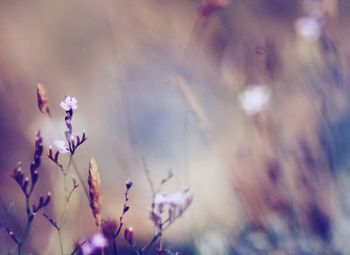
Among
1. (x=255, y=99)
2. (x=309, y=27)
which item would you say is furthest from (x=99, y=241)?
(x=309, y=27)

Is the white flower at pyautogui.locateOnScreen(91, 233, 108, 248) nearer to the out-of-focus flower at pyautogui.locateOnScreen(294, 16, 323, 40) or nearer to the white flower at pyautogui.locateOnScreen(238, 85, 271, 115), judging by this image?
the white flower at pyautogui.locateOnScreen(238, 85, 271, 115)

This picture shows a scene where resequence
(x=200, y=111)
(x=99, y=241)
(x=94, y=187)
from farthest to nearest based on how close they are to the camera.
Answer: (x=200, y=111) < (x=99, y=241) < (x=94, y=187)

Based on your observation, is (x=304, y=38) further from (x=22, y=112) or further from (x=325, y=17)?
(x=22, y=112)

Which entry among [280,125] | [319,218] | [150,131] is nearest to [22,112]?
[150,131]

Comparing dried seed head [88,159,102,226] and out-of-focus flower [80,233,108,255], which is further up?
dried seed head [88,159,102,226]

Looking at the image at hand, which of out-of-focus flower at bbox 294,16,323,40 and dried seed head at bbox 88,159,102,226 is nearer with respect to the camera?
dried seed head at bbox 88,159,102,226

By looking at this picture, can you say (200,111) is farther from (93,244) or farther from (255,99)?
(93,244)

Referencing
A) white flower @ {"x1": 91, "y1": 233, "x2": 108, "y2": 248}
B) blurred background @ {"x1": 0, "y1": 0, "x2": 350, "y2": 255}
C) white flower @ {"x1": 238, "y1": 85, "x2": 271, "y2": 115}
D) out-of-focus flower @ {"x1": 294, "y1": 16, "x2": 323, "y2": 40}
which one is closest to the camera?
white flower @ {"x1": 91, "y1": 233, "x2": 108, "y2": 248}

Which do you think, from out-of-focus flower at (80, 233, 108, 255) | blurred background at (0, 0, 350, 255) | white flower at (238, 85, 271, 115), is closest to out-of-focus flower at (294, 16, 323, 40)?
blurred background at (0, 0, 350, 255)

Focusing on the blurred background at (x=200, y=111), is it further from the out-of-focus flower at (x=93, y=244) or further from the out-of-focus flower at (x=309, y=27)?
the out-of-focus flower at (x=93, y=244)
